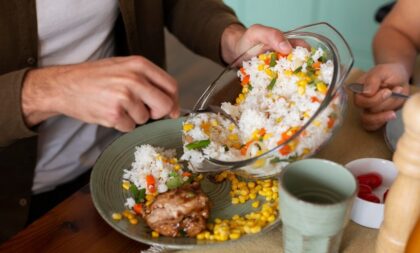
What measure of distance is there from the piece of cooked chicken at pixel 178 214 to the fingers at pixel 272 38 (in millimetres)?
361

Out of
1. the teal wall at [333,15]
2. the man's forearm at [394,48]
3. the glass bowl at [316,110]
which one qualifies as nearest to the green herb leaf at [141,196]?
the glass bowl at [316,110]

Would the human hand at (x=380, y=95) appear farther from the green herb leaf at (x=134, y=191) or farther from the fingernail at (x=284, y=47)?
the green herb leaf at (x=134, y=191)

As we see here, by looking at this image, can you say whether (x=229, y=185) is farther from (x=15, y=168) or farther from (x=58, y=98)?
(x=15, y=168)

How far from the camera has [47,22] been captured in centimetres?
119

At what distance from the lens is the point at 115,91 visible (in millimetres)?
824

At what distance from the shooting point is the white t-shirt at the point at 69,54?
1.20 m

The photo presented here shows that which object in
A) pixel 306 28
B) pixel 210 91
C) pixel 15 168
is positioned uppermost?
pixel 306 28

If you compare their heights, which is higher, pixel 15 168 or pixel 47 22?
pixel 47 22

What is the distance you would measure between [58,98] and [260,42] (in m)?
0.45

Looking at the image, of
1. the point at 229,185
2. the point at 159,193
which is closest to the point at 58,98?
the point at 159,193

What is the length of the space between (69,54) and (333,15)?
1.89 m

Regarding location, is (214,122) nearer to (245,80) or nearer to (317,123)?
(245,80)

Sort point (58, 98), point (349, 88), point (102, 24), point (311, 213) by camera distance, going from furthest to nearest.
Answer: point (102, 24)
point (349, 88)
point (58, 98)
point (311, 213)

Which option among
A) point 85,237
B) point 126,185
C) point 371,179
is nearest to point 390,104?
point 371,179
